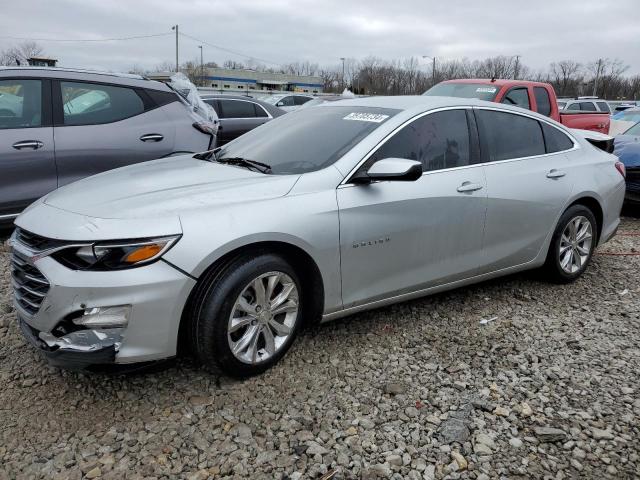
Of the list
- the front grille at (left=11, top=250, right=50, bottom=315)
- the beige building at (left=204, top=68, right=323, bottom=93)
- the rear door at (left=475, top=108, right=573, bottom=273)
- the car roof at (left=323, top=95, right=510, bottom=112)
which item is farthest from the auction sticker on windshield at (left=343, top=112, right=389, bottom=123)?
the beige building at (left=204, top=68, right=323, bottom=93)

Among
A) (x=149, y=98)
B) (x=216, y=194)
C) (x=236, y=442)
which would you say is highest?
(x=149, y=98)

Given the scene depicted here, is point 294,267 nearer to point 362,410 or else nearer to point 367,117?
point 362,410

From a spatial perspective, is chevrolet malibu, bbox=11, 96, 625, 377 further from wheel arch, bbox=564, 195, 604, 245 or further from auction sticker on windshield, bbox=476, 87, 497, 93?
auction sticker on windshield, bbox=476, 87, 497, 93

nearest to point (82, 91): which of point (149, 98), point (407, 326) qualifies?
point (149, 98)

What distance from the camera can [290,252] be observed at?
2.96m

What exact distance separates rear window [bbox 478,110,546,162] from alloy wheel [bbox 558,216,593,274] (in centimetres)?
69

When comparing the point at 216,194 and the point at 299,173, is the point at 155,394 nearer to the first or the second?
the point at 216,194

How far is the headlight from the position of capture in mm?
2479

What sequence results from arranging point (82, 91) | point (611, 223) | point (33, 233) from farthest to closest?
point (82, 91) < point (611, 223) < point (33, 233)

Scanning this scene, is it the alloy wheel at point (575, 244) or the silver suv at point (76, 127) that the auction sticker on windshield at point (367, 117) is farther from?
the silver suv at point (76, 127)

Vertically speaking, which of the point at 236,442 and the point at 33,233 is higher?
the point at 33,233

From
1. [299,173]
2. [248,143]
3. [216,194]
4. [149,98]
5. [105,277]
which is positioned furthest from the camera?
[149,98]

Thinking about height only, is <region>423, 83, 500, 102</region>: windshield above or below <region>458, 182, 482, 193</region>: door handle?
above

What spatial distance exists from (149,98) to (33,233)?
3.32 m
